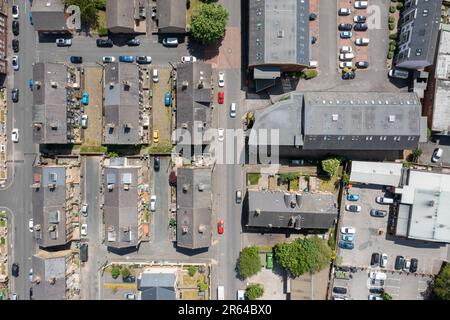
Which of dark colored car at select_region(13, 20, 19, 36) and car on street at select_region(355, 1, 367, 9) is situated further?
dark colored car at select_region(13, 20, 19, 36)

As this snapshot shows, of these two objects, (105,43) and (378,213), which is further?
(378,213)

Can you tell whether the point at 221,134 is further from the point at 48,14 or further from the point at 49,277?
the point at 49,277

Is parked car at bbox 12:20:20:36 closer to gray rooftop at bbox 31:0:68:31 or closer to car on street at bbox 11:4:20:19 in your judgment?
car on street at bbox 11:4:20:19

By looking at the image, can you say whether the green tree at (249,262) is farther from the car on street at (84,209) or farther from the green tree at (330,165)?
the car on street at (84,209)

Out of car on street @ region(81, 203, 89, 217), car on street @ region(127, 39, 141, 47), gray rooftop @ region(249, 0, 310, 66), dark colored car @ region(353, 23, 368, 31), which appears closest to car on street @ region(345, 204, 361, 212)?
gray rooftop @ region(249, 0, 310, 66)

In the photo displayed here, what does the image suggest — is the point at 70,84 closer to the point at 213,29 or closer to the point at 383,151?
the point at 213,29

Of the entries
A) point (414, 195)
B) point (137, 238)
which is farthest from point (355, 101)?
point (137, 238)

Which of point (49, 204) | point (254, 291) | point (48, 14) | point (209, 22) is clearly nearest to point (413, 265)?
point (254, 291)
